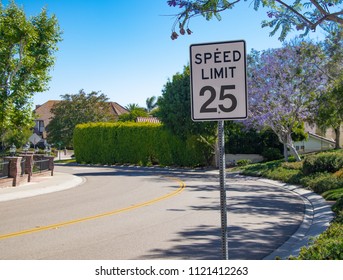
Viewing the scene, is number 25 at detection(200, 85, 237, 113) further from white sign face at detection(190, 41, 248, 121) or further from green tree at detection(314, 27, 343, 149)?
green tree at detection(314, 27, 343, 149)

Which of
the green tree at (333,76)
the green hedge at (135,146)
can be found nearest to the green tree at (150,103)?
the green hedge at (135,146)

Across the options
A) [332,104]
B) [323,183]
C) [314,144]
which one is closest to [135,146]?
[314,144]

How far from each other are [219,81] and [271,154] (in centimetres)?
3391

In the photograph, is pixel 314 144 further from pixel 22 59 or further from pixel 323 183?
pixel 22 59

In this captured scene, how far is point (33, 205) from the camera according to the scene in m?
15.6

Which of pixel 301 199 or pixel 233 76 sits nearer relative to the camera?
pixel 233 76

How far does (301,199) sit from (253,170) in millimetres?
13061

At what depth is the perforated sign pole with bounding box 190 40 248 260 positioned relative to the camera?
14.5 feet

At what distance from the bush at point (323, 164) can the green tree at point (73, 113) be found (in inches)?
1699

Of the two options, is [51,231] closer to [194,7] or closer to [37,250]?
[37,250]

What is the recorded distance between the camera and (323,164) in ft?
72.2

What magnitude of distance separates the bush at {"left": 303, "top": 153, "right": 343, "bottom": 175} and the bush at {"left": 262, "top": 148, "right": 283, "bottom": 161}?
14.4 m

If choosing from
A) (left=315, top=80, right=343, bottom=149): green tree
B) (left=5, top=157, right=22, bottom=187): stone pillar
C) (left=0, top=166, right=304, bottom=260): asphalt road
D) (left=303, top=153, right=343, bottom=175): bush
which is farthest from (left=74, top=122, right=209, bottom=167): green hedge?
(left=0, top=166, right=304, bottom=260): asphalt road
